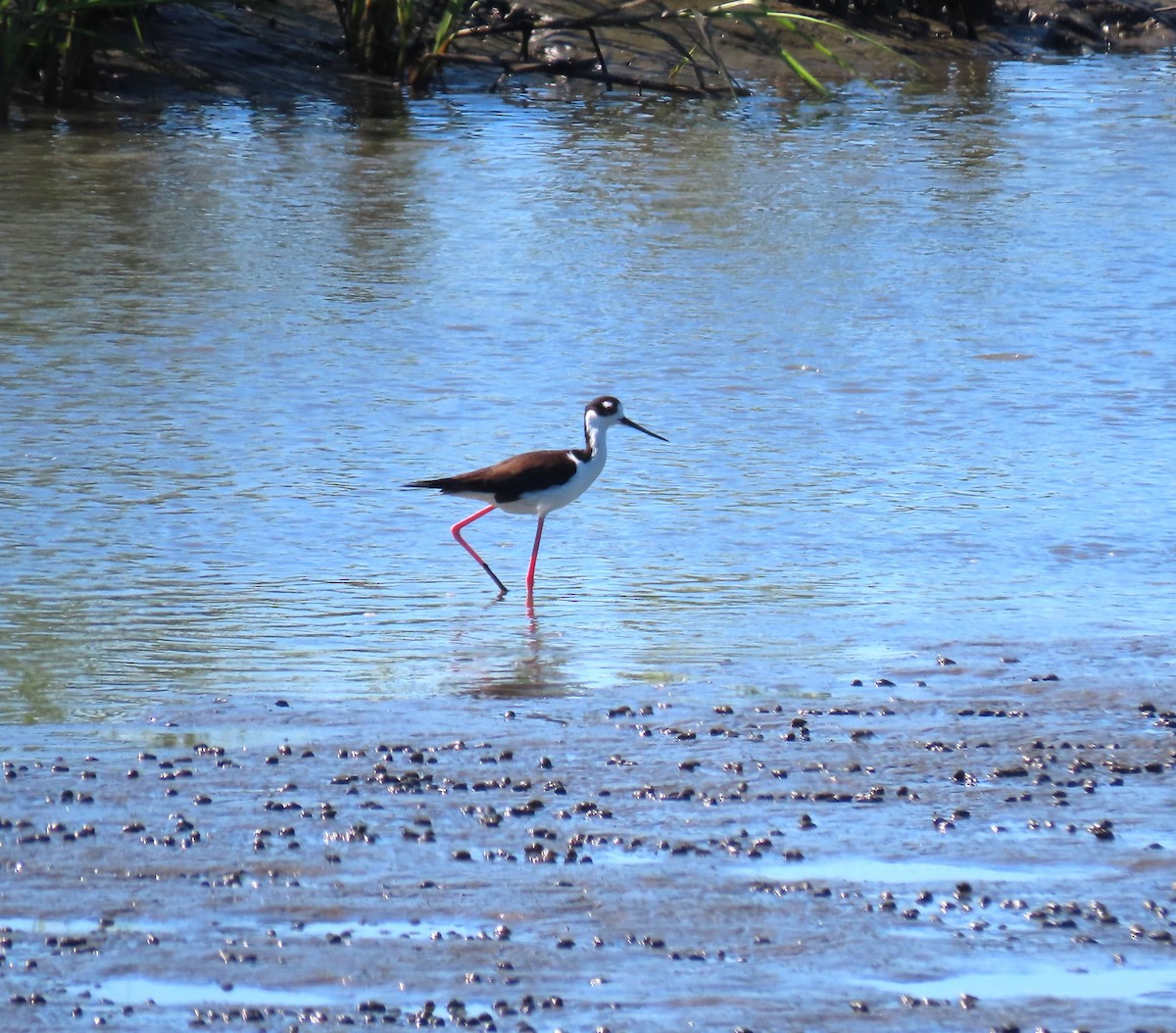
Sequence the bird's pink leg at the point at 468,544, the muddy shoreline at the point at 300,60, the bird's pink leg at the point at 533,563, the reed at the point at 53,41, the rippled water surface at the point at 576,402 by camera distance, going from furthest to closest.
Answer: the muddy shoreline at the point at 300,60, the reed at the point at 53,41, the bird's pink leg at the point at 468,544, the bird's pink leg at the point at 533,563, the rippled water surface at the point at 576,402

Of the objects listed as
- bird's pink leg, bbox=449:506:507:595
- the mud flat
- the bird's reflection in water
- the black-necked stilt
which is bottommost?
bird's pink leg, bbox=449:506:507:595

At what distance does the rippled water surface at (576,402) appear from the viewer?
6.27 m

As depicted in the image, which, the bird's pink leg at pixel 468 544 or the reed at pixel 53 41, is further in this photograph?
the reed at pixel 53 41

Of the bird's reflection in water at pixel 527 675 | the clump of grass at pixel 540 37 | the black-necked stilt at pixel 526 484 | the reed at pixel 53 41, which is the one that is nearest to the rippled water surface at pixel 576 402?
the bird's reflection in water at pixel 527 675

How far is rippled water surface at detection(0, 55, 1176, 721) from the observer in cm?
627

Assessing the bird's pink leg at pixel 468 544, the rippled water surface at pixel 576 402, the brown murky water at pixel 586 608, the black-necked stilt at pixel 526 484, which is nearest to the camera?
the brown murky water at pixel 586 608

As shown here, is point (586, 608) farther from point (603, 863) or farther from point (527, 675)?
point (603, 863)

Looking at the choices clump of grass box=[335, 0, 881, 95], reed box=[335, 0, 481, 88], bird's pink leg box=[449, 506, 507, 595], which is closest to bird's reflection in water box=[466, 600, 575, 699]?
bird's pink leg box=[449, 506, 507, 595]

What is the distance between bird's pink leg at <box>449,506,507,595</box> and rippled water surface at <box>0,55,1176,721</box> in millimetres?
64

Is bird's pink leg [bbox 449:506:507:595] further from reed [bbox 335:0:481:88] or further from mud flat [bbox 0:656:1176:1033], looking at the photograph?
reed [bbox 335:0:481:88]

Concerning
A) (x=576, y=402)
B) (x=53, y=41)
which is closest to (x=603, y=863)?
(x=576, y=402)

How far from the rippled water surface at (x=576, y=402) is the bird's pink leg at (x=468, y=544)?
6 cm

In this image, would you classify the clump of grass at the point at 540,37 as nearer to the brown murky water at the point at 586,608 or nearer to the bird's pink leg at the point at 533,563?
the brown murky water at the point at 586,608

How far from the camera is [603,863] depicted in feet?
14.3
